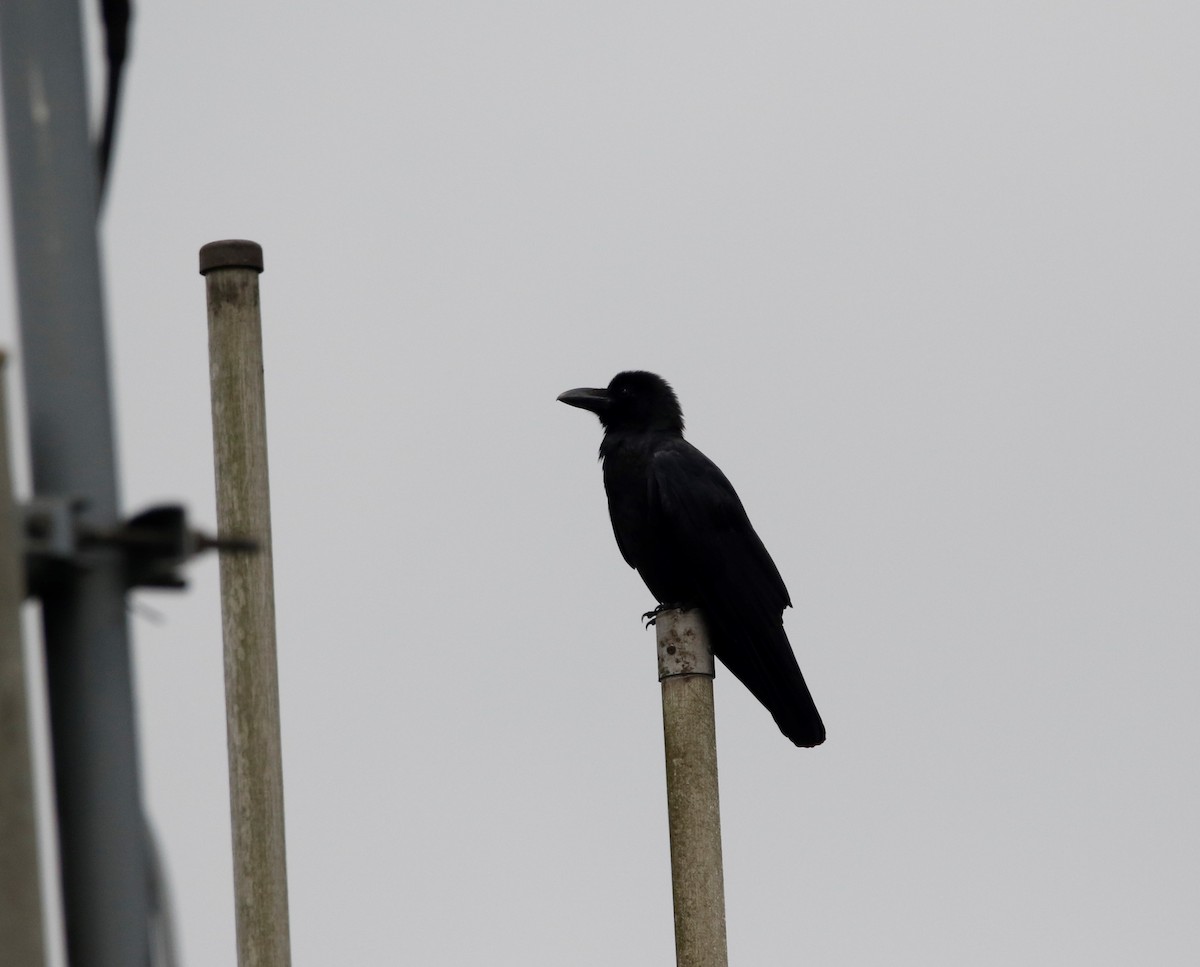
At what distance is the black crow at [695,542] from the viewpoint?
7.39 metres

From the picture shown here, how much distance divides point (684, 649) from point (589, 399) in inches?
139

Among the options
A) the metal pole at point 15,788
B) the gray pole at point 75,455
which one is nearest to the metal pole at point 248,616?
the gray pole at point 75,455

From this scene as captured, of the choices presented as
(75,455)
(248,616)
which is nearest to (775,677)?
(248,616)

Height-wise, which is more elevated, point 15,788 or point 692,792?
point 15,788

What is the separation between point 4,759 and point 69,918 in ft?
0.80

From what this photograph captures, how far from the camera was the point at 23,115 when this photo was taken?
1816mm

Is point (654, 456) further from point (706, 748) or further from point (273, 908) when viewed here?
point (273, 908)

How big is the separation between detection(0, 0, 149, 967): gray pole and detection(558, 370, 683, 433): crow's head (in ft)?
22.6

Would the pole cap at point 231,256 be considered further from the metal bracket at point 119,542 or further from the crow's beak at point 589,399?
the crow's beak at point 589,399

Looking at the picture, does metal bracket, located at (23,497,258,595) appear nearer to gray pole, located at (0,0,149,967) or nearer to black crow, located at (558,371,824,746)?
gray pole, located at (0,0,149,967)

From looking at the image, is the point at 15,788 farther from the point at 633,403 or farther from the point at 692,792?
the point at 633,403

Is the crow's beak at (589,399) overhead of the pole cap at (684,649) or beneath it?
overhead

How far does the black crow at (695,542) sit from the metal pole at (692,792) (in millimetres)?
1868

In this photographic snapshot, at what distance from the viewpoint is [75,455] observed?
1.78 metres
